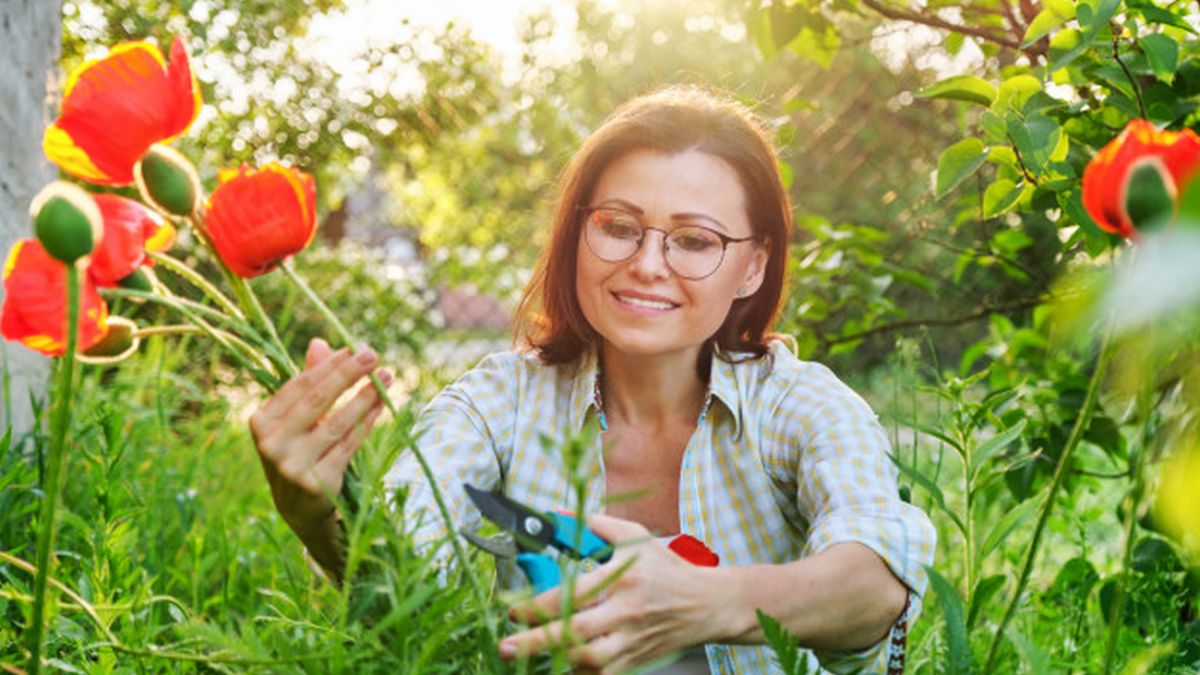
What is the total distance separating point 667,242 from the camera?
142 centimetres

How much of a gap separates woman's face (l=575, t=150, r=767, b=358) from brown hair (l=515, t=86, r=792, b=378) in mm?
49

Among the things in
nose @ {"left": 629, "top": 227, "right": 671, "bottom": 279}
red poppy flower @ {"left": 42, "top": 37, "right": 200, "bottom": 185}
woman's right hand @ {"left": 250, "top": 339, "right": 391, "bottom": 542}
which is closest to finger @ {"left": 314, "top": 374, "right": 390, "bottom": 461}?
woman's right hand @ {"left": 250, "top": 339, "right": 391, "bottom": 542}

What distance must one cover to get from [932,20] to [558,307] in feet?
2.18

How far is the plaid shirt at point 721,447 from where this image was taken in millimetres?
1323

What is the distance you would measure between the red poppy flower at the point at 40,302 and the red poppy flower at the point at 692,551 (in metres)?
0.64

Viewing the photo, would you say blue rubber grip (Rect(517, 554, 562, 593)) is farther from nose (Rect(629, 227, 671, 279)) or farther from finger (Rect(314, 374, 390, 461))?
nose (Rect(629, 227, 671, 279))

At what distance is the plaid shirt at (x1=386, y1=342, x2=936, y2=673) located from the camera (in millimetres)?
1323

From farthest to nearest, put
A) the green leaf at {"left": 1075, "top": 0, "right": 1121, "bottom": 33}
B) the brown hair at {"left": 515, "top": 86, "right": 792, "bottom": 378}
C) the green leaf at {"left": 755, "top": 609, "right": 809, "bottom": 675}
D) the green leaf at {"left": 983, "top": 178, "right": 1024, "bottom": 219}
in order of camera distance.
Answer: the brown hair at {"left": 515, "top": 86, "right": 792, "bottom": 378}, the green leaf at {"left": 983, "top": 178, "right": 1024, "bottom": 219}, the green leaf at {"left": 1075, "top": 0, "right": 1121, "bottom": 33}, the green leaf at {"left": 755, "top": 609, "right": 809, "bottom": 675}

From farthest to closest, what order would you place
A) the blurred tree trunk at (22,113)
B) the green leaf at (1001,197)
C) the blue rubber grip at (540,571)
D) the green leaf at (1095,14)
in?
the blurred tree trunk at (22,113) → the green leaf at (1001,197) → the green leaf at (1095,14) → the blue rubber grip at (540,571)

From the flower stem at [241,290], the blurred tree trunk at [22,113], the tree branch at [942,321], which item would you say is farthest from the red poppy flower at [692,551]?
the blurred tree trunk at [22,113]

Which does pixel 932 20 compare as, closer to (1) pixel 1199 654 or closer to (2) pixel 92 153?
(1) pixel 1199 654

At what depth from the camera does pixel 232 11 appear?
3.23 metres

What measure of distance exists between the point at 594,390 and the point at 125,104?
92 cm

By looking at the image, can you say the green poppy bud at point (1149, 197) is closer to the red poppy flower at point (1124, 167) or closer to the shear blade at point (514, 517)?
the red poppy flower at point (1124, 167)
